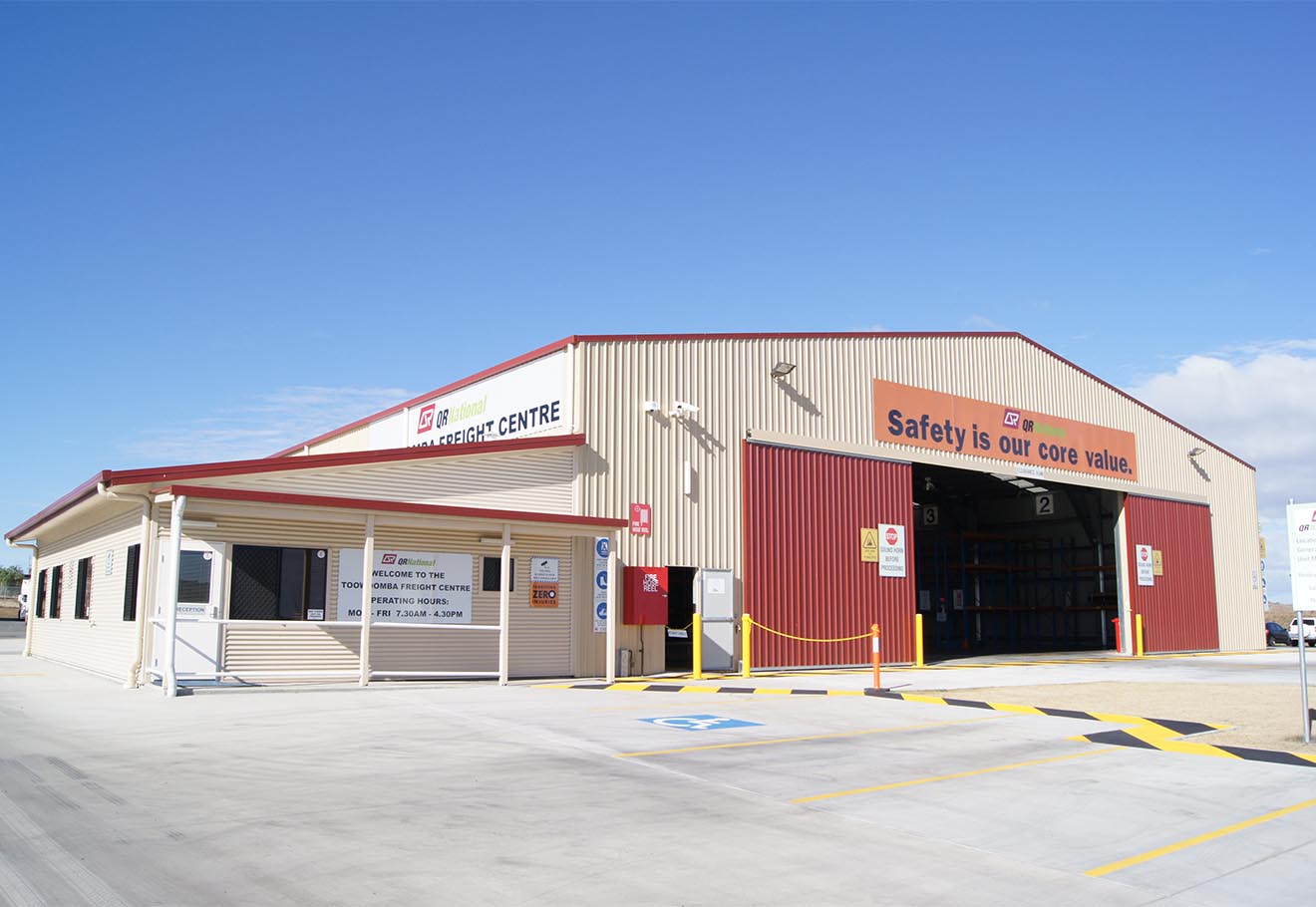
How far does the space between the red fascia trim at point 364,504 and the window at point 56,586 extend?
10313 millimetres

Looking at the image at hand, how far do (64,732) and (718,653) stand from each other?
1394cm

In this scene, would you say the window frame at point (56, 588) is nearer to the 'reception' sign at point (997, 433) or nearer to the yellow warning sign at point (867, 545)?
the yellow warning sign at point (867, 545)

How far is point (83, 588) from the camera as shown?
21594mm

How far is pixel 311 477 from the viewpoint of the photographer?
58.4ft

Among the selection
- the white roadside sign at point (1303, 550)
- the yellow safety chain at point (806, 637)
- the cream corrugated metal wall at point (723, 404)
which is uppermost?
the cream corrugated metal wall at point (723, 404)

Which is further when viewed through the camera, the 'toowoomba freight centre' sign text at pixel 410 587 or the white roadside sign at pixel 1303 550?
the 'toowoomba freight centre' sign text at pixel 410 587

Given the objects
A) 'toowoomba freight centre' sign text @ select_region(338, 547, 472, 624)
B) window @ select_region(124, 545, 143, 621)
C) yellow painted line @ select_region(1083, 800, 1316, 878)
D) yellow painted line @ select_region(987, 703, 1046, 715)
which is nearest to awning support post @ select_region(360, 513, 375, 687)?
'toowoomba freight centre' sign text @ select_region(338, 547, 472, 624)

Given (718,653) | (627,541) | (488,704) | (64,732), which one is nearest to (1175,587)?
(718,653)

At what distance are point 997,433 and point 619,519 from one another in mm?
14750

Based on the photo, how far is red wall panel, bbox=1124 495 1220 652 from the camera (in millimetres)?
33969

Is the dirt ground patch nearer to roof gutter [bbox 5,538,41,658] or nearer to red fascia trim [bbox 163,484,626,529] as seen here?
red fascia trim [bbox 163,484,626,529]

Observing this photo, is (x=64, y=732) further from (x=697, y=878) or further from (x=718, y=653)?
(x=718, y=653)

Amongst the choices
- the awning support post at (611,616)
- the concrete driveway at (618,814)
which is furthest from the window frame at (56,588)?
the awning support post at (611,616)

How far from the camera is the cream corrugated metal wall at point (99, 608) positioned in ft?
59.7
